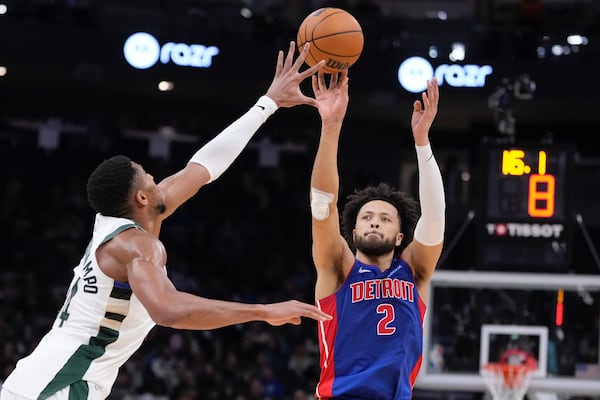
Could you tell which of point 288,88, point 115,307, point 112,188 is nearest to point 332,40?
point 288,88

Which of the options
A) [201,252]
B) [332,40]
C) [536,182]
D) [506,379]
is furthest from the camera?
[201,252]

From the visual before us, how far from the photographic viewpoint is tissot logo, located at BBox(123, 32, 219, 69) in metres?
15.0

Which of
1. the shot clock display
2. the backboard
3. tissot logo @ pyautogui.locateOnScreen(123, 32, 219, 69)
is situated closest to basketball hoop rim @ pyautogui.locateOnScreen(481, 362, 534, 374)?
the backboard

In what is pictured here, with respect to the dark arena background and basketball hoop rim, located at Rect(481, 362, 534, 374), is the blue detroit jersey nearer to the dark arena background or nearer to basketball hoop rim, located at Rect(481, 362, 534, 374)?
basketball hoop rim, located at Rect(481, 362, 534, 374)

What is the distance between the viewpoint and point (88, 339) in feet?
14.4

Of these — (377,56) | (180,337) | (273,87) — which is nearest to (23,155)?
(180,337)

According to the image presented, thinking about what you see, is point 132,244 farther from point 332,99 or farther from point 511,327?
point 511,327

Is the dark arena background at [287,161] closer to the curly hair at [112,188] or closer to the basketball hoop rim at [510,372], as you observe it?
the basketball hoop rim at [510,372]

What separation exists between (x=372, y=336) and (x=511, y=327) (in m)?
6.32

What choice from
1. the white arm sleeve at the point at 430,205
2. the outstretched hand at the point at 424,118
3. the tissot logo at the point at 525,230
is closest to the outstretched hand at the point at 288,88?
the outstretched hand at the point at 424,118

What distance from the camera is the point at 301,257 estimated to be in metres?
18.7

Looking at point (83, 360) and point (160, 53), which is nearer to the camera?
point (83, 360)

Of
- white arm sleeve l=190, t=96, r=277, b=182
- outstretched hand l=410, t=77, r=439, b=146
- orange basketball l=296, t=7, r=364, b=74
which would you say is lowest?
white arm sleeve l=190, t=96, r=277, b=182

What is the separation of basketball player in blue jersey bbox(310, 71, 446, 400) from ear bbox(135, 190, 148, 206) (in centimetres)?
86
